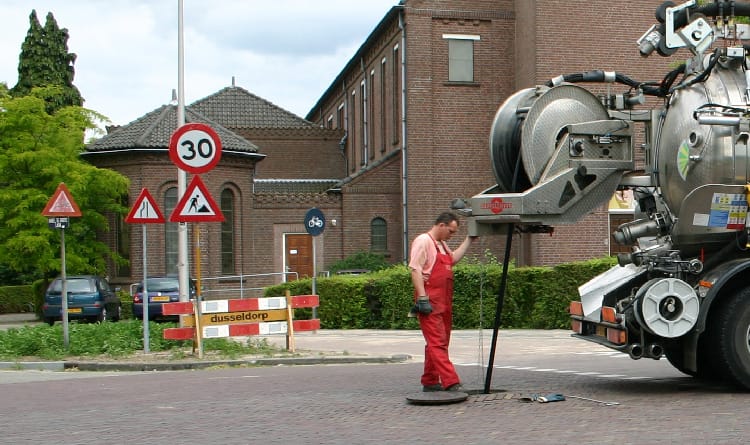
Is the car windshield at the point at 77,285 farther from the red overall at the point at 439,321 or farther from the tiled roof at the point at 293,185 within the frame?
the red overall at the point at 439,321

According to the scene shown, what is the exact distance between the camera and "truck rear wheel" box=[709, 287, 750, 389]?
9.98 meters

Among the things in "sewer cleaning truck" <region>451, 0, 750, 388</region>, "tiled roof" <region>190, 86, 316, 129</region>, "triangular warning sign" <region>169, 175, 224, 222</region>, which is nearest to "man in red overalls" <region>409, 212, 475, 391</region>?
"sewer cleaning truck" <region>451, 0, 750, 388</region>

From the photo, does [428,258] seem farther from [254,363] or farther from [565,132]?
[254,363]

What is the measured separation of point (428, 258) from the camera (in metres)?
10.3

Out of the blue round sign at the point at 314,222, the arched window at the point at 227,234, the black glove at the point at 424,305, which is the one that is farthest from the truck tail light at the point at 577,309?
the arched window at the point at 227,234

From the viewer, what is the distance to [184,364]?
50.6 feet

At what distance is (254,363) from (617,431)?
846cm

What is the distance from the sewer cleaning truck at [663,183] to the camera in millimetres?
10062

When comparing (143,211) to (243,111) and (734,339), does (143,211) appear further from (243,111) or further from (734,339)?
(243,111)

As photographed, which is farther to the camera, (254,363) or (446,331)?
(254,363)

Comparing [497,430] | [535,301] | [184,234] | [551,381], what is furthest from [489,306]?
[497,430]

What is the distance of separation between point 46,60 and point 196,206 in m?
42.1

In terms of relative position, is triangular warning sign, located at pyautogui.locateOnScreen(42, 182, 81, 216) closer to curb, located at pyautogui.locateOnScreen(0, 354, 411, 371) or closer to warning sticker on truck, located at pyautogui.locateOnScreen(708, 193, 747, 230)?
curb, located at pyautogui.locateOnScreen(0, 354, 411, 371)

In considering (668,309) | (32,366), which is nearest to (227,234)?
(32,366)
